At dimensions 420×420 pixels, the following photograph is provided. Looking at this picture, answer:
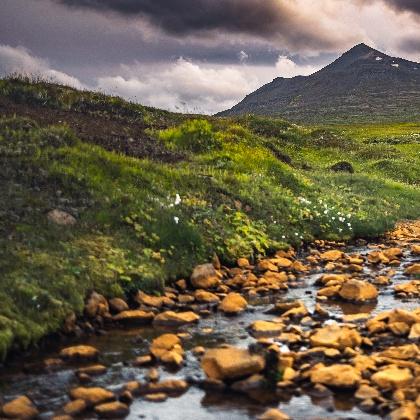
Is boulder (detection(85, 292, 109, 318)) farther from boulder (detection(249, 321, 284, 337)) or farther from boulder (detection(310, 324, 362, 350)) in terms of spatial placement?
boulder (detection(310, 324, 362, 350))

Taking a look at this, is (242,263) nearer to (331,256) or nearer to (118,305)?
(331,256)

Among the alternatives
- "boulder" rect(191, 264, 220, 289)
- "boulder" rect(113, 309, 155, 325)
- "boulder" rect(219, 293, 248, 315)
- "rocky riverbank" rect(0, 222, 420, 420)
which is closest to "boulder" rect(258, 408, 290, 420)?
"rocky riverbank" rect(0, 222, 420, 420)

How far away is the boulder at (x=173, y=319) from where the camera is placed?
9812 mm

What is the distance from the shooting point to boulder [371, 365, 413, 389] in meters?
6.99

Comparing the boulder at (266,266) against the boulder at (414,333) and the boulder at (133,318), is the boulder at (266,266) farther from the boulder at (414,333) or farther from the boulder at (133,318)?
the boulder at (414,333)

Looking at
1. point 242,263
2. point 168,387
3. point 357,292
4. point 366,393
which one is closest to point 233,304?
point 357,292

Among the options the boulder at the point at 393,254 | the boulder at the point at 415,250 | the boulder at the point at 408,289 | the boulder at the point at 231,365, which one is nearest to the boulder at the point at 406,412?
the boulder at the point at 231,365

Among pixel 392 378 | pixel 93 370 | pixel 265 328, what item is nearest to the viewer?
pixel 392 378

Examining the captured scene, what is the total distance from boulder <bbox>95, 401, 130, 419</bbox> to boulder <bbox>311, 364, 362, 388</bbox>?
239cm

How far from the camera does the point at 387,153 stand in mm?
49531

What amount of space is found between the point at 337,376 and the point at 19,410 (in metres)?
3.78

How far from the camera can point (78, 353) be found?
812 centimetres

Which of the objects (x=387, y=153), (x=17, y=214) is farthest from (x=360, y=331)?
(x=387, y=153)

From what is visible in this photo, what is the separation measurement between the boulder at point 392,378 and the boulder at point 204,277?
5334 millimetres
